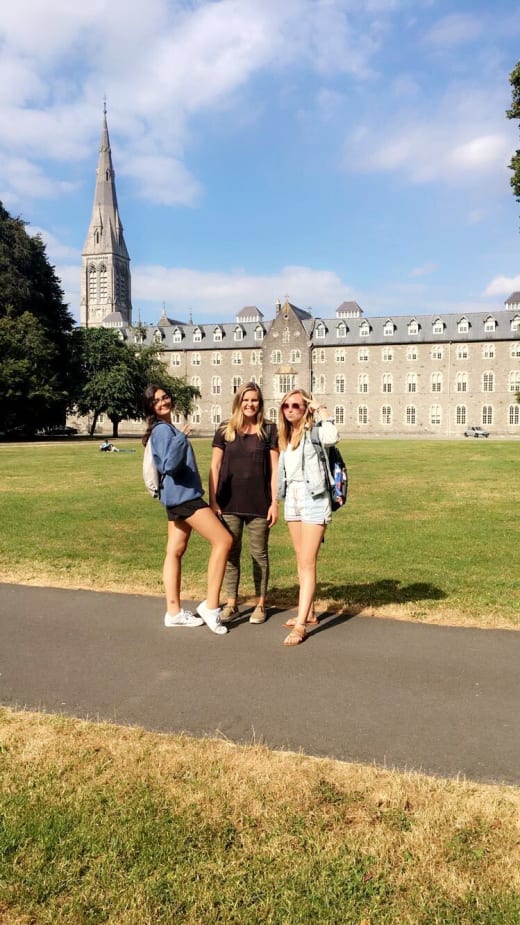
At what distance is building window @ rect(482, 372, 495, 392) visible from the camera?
88062 millimetres

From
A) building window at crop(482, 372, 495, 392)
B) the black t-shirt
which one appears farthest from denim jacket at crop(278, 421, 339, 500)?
building window at crop(482, 372, 495, 392)

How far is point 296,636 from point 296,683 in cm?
94

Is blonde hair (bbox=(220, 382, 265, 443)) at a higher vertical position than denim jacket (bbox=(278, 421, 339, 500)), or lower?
higher

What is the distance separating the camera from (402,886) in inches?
109

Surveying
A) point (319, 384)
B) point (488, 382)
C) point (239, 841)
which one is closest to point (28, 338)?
point (319, 384)

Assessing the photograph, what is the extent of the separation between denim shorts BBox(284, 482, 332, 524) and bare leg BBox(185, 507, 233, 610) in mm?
663

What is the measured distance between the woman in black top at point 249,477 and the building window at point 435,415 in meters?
87.7

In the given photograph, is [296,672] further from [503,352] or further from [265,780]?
[503,352]

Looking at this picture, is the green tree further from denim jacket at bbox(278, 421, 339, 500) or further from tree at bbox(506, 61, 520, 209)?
denim jacket at bbox(278, 421, 339, 500)

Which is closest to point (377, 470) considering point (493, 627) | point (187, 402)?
point (493, 627)

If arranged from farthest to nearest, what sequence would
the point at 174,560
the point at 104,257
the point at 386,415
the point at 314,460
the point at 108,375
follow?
the point at 104,257, the point at 386,415, the point at 108,375, the point at 174,560, the point at 314,460

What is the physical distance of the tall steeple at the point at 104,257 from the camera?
13600 centimetres

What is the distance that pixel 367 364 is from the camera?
94000 millimetres

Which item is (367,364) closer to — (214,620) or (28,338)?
(28,338)
